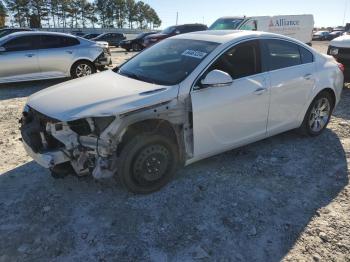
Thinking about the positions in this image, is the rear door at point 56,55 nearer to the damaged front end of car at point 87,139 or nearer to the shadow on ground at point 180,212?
the shadow on ground at point 180,212

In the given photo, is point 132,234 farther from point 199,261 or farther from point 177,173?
point 177,173

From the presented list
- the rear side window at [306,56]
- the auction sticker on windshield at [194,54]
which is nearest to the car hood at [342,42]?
the rear side window at [306,56]

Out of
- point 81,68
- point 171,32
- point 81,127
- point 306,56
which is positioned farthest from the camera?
point 171,32

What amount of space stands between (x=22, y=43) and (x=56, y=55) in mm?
922

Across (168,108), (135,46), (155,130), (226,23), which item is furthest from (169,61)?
(135,46)

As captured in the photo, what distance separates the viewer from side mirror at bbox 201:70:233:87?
150 inches

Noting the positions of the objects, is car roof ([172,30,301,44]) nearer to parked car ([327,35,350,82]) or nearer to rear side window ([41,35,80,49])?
parked car ([327,35,350,82])

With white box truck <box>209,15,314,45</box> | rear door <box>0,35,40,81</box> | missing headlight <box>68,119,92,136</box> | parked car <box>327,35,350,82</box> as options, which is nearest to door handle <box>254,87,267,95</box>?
missing headlight <box>68,119,92,136</box>

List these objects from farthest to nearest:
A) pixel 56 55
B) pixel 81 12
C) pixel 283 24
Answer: pixel 81 12 → pixel 283 24 → pixel 56 55

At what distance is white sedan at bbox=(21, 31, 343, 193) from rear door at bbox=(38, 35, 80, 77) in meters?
5.65

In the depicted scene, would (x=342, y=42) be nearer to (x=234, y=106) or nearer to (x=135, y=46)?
(x=234, y=106)

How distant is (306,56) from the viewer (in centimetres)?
514

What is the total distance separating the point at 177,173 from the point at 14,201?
73.2 inches

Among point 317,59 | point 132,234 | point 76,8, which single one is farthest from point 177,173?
point 76,8
